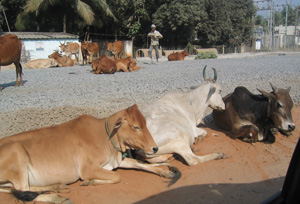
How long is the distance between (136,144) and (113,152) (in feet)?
1.24

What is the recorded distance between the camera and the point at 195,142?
19.5ft

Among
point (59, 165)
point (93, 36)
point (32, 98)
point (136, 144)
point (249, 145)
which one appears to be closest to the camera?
point (59, 165)

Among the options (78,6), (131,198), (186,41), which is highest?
(78,6)

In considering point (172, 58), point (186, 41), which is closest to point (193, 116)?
point (172, 58)

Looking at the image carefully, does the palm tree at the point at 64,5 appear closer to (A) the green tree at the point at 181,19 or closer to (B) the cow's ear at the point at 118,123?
(A) the green tree at the point at 181,19

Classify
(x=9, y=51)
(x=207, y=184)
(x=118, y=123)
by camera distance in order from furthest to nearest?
(x=9, y=51) < (x=118, y=123) < (x=207, y=184)

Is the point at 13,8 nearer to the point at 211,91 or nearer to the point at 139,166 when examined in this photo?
the point at 211,91

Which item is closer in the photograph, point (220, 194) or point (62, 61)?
point (220, 194)

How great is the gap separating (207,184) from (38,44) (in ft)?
89.4

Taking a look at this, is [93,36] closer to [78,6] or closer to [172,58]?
[78,6]

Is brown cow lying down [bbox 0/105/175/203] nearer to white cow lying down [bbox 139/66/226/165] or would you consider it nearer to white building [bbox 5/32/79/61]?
white cow lying down [bbox 139/66/226/165]

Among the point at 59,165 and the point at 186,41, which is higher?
the point at 186,41

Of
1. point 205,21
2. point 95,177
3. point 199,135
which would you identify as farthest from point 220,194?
point 205,21

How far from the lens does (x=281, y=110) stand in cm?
582
